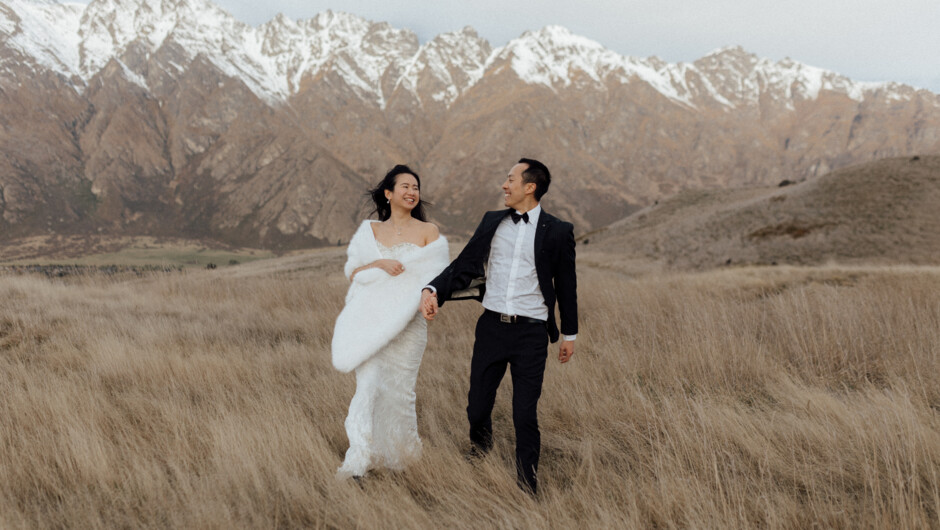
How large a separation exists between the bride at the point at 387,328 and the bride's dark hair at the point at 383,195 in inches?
0.6

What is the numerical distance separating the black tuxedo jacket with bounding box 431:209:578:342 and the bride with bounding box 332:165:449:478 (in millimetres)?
279

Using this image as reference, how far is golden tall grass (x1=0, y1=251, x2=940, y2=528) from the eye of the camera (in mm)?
2490

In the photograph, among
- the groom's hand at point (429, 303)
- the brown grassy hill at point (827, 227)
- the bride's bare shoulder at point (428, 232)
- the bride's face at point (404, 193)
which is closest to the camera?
the groom's hand at point (429, 303)

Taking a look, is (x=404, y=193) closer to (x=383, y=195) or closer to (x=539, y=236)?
(x=383, y=195)

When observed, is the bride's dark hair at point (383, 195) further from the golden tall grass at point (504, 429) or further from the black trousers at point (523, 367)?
the golden tall grass at point (504, 429)

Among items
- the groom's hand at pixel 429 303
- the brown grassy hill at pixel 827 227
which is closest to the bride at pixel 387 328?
the groom's hand at pixel 429 303

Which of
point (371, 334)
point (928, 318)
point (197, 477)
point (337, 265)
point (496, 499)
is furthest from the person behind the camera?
point (337, 265)

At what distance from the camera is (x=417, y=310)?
3.09 m

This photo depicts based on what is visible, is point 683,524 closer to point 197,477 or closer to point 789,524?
point 789,524

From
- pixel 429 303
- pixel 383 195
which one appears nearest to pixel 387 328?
pixel 429 303

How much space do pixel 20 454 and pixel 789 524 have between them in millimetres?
4629

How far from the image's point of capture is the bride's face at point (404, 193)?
3191mm

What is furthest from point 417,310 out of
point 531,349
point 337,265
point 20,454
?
point 337,265

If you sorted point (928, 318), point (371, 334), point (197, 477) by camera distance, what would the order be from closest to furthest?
point (197, 477) < point (371, 334) < point (928, 318)
